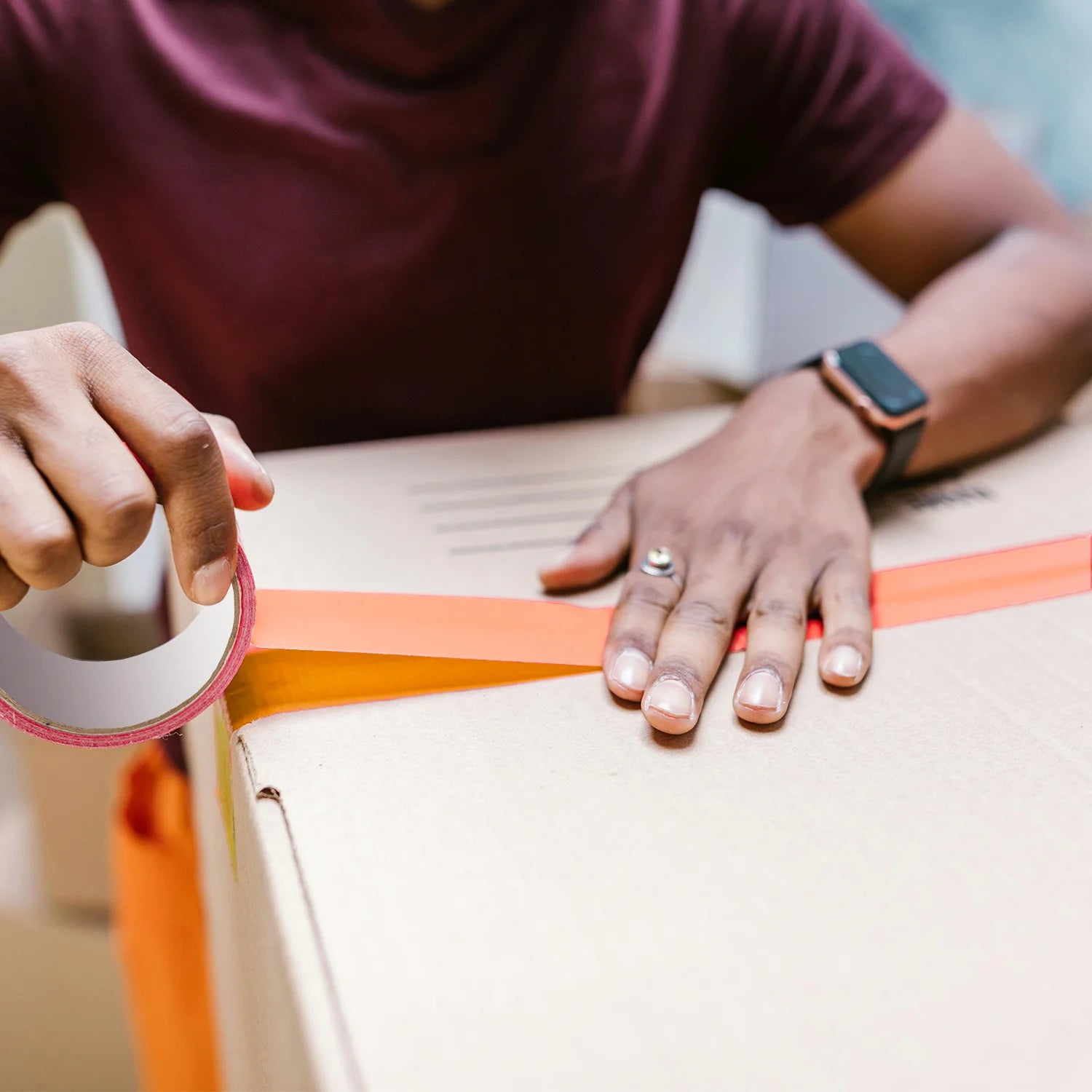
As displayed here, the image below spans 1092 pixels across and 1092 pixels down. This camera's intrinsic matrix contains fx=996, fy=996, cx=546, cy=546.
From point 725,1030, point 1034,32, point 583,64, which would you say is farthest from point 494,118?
point 1034,32

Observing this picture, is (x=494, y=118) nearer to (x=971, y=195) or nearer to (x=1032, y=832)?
(x=971, y=195)

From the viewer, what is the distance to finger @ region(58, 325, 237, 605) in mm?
317

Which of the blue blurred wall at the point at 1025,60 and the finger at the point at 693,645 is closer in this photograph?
the finger at the point at 693,645

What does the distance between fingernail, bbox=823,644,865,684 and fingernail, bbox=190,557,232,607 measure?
0.23m

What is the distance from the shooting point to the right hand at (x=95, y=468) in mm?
299

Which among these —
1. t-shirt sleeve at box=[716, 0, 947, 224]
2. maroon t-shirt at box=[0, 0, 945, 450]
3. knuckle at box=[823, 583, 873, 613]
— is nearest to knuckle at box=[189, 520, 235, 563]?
knuckle at box=[823, 583, 873, 613]

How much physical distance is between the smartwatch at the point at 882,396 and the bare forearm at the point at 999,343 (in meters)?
0.02

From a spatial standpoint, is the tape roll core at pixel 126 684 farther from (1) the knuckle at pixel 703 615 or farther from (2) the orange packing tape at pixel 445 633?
(1) the knuckle at pixel 703 615

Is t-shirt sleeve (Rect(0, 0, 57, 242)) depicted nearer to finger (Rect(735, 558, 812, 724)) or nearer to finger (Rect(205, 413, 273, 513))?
finger (Rect(205, 413, 273, 513))

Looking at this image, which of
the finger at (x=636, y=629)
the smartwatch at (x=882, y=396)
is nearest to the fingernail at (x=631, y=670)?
the finger at (x=636, y=629)

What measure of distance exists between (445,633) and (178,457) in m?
0.13

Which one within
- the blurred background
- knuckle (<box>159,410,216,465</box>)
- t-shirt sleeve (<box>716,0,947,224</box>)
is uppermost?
t-shirt sleeve (<box>716,0,947,224</box>)

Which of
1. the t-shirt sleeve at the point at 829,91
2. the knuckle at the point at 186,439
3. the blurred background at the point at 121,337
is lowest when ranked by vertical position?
the blurred background at the point at 121,337

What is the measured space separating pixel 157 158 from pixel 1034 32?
111 centimetres
